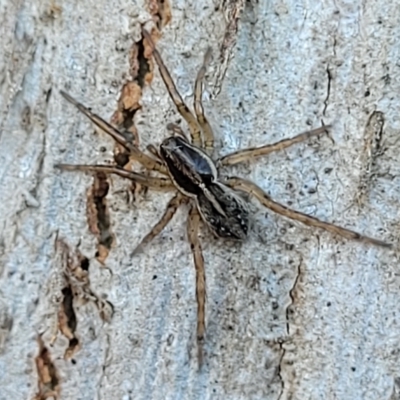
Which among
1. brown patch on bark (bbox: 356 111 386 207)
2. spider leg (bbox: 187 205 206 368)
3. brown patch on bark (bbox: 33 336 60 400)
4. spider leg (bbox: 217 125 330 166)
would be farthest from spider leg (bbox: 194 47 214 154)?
brown patch on bark (bbox: 33 336 60 400)

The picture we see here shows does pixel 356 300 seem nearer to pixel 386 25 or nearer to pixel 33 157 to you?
pixel 386 25

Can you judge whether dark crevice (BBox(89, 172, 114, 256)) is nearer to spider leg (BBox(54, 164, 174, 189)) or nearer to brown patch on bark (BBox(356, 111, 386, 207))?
spider leg (BBox(54, 164, 174, 189))

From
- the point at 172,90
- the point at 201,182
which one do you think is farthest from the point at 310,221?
the point at 172,90

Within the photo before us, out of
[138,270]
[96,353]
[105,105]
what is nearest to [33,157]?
[105,105]

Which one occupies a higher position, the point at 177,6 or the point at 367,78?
the point at 177,6

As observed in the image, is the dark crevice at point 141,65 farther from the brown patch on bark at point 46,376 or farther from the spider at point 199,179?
the brown patch on bark at point 46,376

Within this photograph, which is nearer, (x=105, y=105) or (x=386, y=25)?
(x=386, y=25)

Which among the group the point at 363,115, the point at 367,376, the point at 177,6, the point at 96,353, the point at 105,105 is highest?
the point at 177,6

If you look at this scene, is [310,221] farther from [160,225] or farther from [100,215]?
[100,215]
